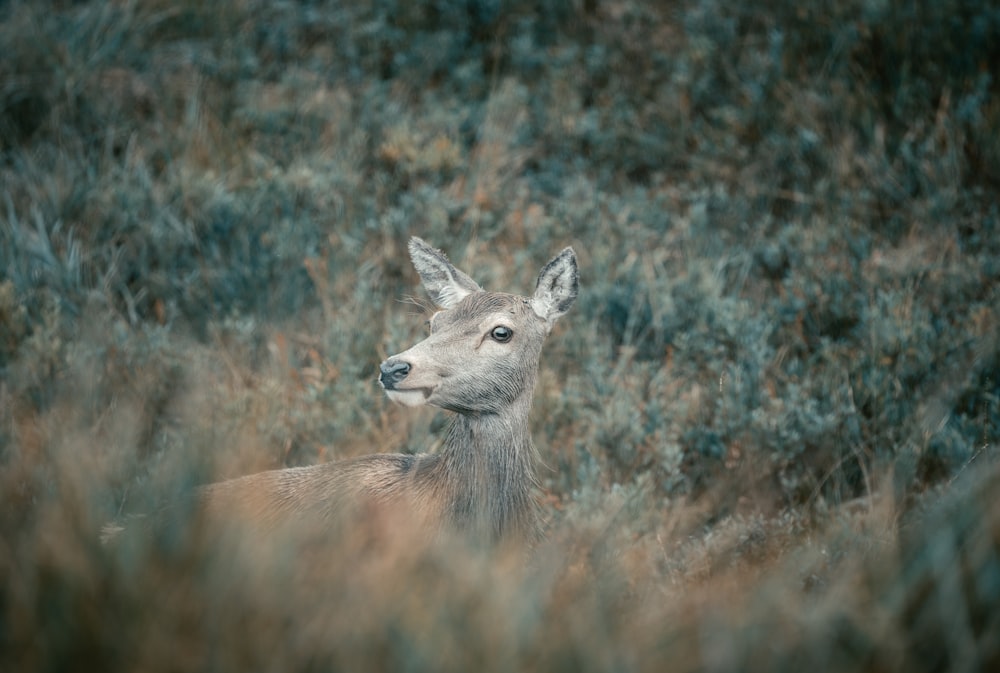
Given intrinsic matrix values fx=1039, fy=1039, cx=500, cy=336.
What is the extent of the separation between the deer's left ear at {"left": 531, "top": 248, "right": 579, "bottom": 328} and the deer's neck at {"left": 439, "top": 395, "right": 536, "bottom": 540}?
0.49 metres

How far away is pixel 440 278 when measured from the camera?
4938 mm

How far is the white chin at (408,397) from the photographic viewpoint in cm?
390

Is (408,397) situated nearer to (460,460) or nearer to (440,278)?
(460,460)

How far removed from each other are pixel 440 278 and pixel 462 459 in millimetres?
1023

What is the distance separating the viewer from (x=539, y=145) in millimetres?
8430

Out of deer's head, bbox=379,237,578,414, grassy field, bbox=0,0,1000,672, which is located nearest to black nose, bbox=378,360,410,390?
deer's head, bbox=379,237,578,414

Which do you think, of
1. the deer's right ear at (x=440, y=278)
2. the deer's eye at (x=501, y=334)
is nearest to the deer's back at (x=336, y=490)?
the deer's eye at (x=501, y=334)

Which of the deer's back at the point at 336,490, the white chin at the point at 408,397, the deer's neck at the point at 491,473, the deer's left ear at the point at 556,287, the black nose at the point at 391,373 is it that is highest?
the deer's left ear at the point at 556,287

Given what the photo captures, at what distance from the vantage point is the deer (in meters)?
4.11

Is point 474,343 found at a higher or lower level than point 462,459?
higher

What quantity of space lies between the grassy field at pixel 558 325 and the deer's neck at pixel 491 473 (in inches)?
10.7

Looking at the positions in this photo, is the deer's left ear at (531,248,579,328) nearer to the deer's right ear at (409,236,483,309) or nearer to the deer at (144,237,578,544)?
the deer at (144,237,578,544)

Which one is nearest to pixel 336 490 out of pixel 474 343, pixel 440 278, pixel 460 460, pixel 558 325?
pixel 460 460

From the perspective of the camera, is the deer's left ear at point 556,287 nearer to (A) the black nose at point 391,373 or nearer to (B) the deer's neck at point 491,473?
(B) the deer's neck at point 491,473
